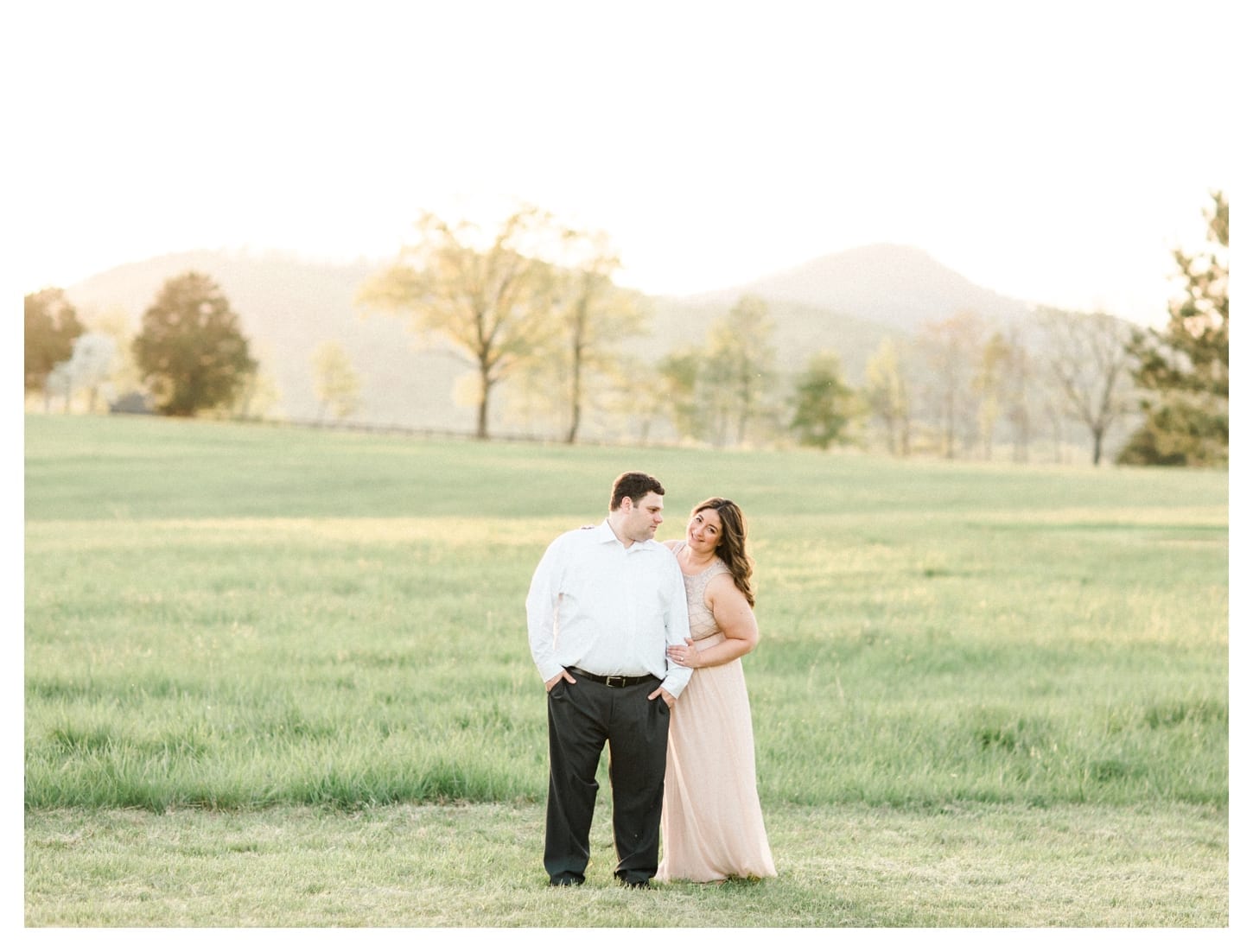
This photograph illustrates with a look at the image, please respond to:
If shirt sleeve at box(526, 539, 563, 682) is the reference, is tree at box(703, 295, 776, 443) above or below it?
above

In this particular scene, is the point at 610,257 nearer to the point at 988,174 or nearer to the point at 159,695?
the point at 988,174

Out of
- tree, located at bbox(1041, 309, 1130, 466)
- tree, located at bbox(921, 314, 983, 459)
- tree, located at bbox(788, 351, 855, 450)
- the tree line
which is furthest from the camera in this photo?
tree, located at bbox(921, 314, 983, 459)

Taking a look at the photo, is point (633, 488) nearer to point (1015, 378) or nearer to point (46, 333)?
point (46, 333)

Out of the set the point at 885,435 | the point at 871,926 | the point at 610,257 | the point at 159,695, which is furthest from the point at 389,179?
the point at 871,926

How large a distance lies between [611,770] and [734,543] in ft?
4.86

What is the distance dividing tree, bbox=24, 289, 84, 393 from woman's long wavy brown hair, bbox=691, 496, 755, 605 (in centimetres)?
8411

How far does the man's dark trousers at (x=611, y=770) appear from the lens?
7539 mm

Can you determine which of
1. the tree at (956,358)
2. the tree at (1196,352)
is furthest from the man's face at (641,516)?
the tree at (956,358)

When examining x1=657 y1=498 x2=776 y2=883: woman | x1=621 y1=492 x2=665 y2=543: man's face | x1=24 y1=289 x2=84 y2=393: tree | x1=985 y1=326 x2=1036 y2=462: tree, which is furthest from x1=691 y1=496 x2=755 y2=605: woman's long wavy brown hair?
x1=985 y1=326 x2=1036 y2=462: tree

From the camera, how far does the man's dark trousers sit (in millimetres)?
7539

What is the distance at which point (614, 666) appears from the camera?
7.47m

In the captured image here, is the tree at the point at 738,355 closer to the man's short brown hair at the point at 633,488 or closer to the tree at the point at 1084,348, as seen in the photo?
the tree at the point at 1084,348

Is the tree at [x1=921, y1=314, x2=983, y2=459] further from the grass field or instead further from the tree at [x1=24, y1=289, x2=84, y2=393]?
the grass field

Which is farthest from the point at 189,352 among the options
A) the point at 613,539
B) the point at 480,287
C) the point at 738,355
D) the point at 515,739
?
the point at 613,539
